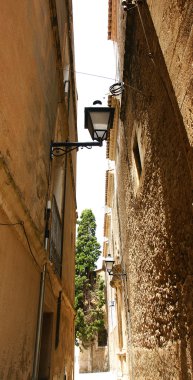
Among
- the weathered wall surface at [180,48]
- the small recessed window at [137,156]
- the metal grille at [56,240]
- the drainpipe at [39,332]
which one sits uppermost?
the small recessed window at [137,156]

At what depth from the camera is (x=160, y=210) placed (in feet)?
14.1

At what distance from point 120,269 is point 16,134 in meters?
8.35

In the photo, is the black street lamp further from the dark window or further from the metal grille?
the dark window

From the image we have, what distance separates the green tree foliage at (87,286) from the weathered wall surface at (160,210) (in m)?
19.1

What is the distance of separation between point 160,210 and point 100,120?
1.57 meters

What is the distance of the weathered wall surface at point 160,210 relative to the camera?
3.30 m

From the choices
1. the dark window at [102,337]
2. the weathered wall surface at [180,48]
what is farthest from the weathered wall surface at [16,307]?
the dark window at [102,337]

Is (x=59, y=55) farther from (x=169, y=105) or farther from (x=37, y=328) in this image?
(x=37, y=328)

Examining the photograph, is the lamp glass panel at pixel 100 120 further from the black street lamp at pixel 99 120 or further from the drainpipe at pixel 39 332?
the drainpipe at pixel 39 332

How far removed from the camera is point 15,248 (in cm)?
305

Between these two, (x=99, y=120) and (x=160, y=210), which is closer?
(x=160, y=210)

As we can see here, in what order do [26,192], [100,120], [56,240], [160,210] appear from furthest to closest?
[56,240] → [100,120] → [160,210] → [26,192]

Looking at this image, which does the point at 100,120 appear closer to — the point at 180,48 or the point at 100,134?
the point at 100,134

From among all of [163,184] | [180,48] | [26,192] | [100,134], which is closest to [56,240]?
[100,134]
